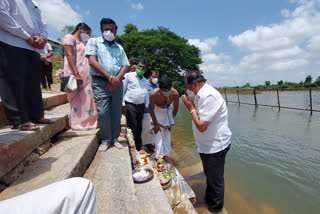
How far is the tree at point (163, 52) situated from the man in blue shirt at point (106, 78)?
1464 centimetres

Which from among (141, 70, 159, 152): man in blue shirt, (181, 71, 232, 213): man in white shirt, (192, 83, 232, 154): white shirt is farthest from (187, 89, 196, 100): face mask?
(141, 70, 159, 152): man in blue shirt

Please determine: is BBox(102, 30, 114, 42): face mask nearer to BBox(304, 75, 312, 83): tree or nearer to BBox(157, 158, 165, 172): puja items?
BBox(157, 158, 165, 172): puja items

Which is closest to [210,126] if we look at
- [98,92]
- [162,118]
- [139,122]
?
[162,118]

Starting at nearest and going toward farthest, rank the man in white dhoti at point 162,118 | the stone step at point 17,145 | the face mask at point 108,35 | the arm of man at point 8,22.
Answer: the stone step at point 17,145 → the arm of man at point 8,22 → the face mask at point 108,35 → the man in white dhoti at point 162,118

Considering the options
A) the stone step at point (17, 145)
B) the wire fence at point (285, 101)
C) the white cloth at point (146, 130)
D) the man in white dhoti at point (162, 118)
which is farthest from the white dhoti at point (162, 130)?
the wire fence at point (285, 101)

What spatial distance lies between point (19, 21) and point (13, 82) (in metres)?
0.67

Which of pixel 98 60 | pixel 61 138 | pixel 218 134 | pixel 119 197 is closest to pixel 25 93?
pixel 61 138

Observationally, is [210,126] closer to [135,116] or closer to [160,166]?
[160,166]

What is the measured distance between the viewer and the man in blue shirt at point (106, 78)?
7.23 ft

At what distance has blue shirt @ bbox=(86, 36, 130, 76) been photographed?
2.23 metres

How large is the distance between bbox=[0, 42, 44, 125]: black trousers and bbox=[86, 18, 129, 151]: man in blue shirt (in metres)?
0.69

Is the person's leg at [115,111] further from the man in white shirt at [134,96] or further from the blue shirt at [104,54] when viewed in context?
the man in white shirt at [134,96]

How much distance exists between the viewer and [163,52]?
18.4 metres

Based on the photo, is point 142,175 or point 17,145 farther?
point 142,175
